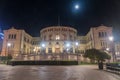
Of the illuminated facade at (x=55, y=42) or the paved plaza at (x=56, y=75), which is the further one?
the illuminated facade at (x=55, y=42)

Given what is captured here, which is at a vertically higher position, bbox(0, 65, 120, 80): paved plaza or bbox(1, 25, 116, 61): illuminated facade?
bbox(1, 25, 116, 61): illuminated facade

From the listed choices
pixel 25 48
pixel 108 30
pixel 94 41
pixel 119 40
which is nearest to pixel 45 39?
pixel 25 48

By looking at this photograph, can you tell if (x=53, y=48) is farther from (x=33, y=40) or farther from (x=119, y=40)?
(x=119, y=40)

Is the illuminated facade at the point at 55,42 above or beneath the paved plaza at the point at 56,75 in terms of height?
above

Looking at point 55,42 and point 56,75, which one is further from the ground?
point 55,42

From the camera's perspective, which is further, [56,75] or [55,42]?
[55,42]

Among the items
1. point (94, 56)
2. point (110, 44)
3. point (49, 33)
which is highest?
point (49, 33)

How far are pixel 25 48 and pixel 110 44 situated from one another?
1735 inches

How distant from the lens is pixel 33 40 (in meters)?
85.6

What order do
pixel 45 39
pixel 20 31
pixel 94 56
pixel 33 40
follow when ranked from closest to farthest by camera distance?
pixel 94 56, pixel 20 31, pixel 45 39, pixel 33 40

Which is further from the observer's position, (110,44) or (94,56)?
(110,44)

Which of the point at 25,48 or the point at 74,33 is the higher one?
the point at 74,33

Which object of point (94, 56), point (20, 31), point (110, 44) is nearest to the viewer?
point (94, 56)

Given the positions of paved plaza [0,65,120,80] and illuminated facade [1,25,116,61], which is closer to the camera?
paved plaza [0,65,120,80]
